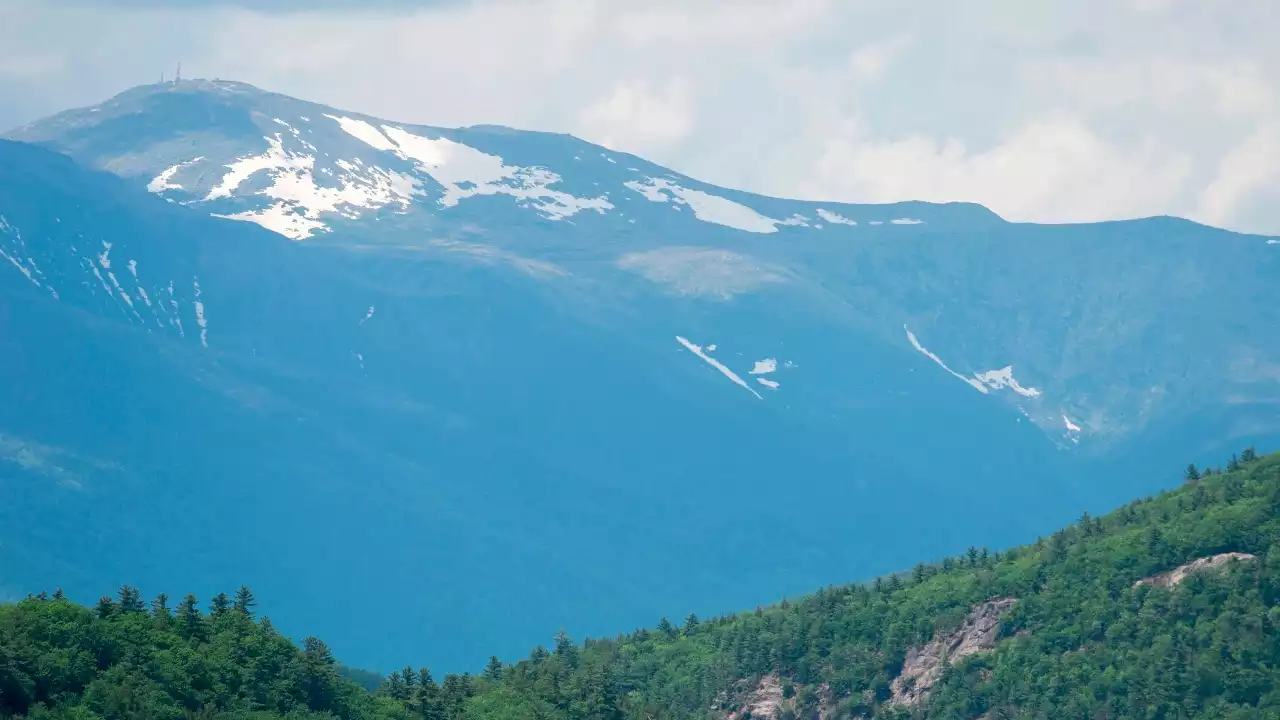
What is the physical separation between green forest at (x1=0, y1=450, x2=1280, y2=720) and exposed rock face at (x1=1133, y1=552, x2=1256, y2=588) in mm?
264

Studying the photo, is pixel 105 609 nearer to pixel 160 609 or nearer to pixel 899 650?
pixel 160 609

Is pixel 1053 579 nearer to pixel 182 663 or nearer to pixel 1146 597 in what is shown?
pixel 1146 597

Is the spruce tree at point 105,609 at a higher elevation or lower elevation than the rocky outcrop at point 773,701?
lower

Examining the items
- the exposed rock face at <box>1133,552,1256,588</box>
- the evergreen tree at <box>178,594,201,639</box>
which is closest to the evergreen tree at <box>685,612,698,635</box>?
the exposed rock face at <box>1133,552,1256,588</box>

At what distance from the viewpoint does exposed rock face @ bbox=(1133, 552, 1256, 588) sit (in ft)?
521

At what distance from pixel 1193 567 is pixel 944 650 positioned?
67.6 ft

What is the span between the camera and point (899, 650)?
171250mm

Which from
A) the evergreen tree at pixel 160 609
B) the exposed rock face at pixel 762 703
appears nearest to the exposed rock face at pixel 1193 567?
the exposed rock face at pixel 762 703

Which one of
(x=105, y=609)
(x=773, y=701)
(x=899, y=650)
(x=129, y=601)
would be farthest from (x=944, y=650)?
(x=105, y=609)

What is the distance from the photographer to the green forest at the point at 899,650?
395 feet

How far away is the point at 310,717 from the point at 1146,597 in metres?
67.9

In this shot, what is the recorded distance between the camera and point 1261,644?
148 m

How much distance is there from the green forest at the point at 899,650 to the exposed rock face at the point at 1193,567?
26 cm

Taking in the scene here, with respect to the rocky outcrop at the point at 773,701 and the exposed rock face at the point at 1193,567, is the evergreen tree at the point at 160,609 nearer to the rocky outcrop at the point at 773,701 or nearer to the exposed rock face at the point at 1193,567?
the rocky outcrop at the point at 773,701
